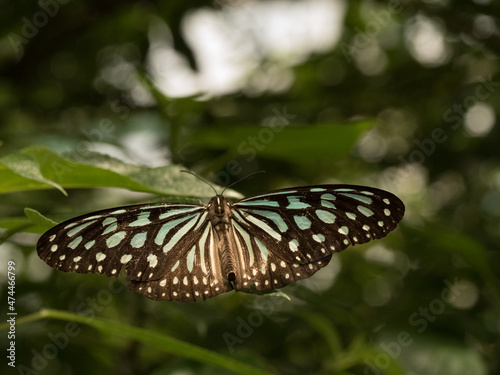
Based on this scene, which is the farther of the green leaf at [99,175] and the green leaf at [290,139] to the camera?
the green leaf at [290,139]

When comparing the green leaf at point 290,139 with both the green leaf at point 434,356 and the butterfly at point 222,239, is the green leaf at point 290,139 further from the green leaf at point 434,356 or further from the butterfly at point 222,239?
the green leaf at point 434,356

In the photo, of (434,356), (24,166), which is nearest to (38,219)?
(24,166)

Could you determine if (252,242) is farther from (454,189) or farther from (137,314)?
(454,189)

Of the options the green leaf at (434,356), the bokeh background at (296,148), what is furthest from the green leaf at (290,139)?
the green leaf at (434,356)

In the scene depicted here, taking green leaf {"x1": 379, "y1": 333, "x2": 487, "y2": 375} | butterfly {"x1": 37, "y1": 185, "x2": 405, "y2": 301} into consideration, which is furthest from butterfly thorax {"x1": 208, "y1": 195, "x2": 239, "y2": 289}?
green leaf {"x1": 379, "y1": 333, "x2": 487, "y2": 375}

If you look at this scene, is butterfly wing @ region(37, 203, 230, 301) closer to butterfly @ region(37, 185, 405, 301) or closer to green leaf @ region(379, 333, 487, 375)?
butterfly @ region(37, 185, 405, 301)

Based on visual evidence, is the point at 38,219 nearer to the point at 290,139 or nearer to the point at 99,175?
the point at 99,175

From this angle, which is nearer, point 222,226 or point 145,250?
point 145,250

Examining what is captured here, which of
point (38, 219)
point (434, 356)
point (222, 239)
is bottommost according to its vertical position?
point (434, 356)
